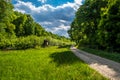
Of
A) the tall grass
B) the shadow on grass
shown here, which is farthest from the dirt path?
the tall grass

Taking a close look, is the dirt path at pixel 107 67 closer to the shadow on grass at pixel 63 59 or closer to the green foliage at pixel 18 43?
the shadow on grass at pixel 63 59

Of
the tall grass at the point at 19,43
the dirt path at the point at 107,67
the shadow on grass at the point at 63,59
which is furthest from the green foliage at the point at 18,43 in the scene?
the dirt path at the point at 107,67

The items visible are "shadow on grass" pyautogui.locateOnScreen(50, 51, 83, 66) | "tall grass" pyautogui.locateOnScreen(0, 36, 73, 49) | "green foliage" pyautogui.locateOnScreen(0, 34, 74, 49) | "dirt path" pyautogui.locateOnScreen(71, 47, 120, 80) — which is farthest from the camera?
"tall grass" pyautogui.locateOnScreen(0, 36, 73, 49)

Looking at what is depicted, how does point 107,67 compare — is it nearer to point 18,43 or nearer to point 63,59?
point 63,59

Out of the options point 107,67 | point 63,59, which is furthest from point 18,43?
point 107,67

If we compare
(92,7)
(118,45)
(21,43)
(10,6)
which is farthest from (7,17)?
(118,45)

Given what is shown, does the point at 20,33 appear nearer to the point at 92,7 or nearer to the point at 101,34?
the point at 92,7

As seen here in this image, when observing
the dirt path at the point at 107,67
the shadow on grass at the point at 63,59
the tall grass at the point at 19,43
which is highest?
the tall grass at the point at 19,43

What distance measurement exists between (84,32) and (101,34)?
20.4m

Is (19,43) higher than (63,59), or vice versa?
(19,43)

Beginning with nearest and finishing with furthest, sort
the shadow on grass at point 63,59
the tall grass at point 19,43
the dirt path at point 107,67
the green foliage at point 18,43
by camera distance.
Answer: the dirt path at point 107,67 → the shadow on grass at point 63,59 → the green foliage at point 18,43 → the tall grass at point 19,43

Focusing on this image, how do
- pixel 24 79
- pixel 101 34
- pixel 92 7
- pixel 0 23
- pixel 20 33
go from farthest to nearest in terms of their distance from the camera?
pixel 20 33, pixel 92 7, pixel 0 23, pixel 101 34, pixel 24 79

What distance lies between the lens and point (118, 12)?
A: 46.6 meters

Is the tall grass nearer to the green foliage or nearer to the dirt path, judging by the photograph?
the green foliage
